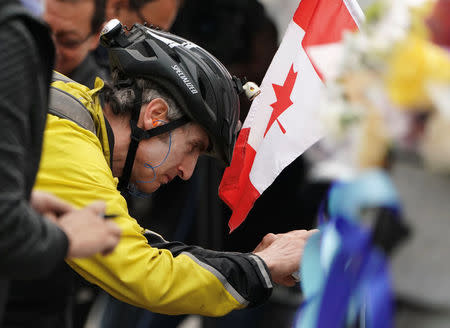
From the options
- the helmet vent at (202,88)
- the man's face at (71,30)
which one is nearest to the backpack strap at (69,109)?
the helmet vent at (202,88)

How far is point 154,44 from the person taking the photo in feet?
11.2

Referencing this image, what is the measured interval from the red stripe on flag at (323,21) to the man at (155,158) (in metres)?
0.40

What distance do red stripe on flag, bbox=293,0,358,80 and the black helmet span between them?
0.41m

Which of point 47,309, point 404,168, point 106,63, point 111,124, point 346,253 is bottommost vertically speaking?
point 47,309

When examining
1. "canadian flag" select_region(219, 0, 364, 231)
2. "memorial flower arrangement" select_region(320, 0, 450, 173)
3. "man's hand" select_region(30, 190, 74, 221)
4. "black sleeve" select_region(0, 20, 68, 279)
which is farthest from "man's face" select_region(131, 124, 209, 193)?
"memorial flower arrangement" select_region(320, 0, 450, 173)

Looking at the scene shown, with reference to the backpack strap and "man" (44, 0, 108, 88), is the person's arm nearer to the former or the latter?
the backpack strap

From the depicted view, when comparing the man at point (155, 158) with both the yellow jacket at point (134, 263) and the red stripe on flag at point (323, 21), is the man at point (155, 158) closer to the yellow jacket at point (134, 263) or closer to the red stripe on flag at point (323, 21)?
the yellow jacket at point (134, 263)

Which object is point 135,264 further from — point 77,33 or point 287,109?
point 77,33

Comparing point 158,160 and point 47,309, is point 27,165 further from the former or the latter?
point 47,309

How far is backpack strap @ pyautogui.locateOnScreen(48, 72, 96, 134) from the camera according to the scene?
2.99 metres

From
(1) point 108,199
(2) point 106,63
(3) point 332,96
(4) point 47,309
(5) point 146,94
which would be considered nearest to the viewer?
(3) point 332,96

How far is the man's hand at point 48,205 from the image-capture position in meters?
2.32

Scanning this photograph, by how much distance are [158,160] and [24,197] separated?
1294 millimetres

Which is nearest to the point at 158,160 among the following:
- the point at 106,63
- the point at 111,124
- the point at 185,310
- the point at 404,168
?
the point at 111,124
